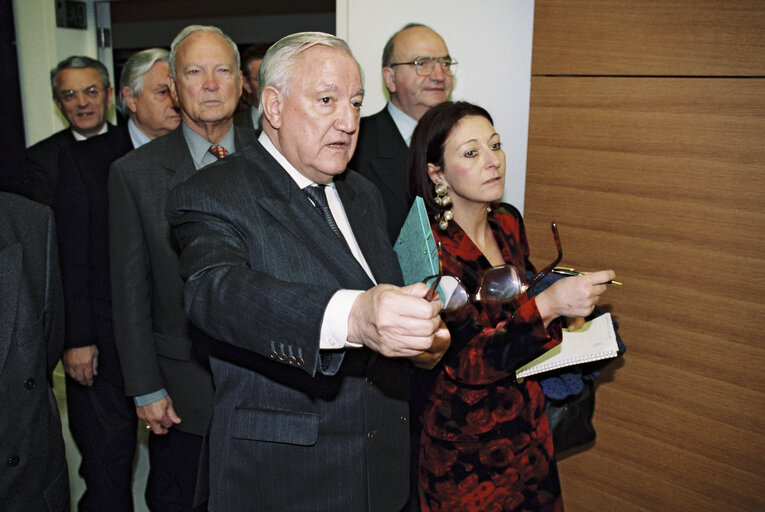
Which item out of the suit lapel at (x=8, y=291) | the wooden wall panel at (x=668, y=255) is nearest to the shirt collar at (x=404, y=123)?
the wooden wall panel at (x=668, y=255)

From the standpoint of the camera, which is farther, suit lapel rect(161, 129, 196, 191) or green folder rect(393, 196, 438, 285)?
suit lapel rect(161, 129, 196, 191)

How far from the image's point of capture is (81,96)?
3.71 metres

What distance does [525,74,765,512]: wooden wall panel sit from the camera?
6.62 ft

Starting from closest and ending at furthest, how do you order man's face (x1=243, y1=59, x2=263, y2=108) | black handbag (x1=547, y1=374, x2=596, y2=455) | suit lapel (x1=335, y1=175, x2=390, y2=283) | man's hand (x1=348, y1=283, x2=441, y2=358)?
man's hand (x1=348, y1=283, x2=441, y2=358) < suit lapel (x1=335, y1=175, x2=390, y2=283) < black handbag (x1=547, y1=374, x2=596, y2=455) < man's face (x1=243, y1=59, x2=263, y2=108)

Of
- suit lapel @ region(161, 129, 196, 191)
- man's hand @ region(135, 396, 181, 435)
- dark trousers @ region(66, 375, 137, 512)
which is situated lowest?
dark trousers @ region(66, 375, 137, 512)

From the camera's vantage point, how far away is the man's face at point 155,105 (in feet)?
9.88

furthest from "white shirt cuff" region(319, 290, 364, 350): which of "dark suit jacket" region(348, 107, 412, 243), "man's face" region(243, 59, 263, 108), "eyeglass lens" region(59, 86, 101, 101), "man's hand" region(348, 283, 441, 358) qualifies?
"eyeglass lens" region(59, 86, 101, 101)

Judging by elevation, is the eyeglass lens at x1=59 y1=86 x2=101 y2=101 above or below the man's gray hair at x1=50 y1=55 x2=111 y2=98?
below

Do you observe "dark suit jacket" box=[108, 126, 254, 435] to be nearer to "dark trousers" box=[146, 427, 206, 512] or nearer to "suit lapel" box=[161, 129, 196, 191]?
"suit lapel" box=[161, 129, 196, 191]

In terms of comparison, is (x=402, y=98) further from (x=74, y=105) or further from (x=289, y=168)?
(x=74, y=105)

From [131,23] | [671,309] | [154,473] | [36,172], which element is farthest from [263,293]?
[131,23]

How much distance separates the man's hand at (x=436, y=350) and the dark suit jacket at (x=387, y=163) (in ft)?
2.81

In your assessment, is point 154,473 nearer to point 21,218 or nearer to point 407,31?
point 21,218

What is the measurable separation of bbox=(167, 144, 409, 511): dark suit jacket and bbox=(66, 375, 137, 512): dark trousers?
4.52 ft
